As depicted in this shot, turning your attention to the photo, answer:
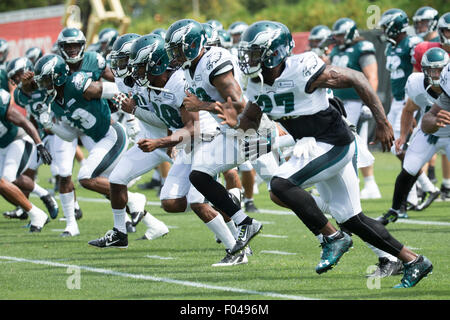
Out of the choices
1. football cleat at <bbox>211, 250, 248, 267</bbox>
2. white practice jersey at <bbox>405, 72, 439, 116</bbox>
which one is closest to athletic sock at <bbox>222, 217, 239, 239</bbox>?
football cleat at <bbox>211, 250, 248, 267</bbox>

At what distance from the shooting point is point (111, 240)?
7.21 meters

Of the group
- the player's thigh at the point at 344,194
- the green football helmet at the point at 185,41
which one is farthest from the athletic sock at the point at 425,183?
the player's thigh at the point at 344,194

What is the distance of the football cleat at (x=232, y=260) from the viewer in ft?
20.8

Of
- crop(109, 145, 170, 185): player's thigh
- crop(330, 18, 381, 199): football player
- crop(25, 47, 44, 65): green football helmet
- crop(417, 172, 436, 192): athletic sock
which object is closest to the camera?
crop(109, 145, 170, 185): player's thigh

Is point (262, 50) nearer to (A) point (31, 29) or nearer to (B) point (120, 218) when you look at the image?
(B) point (120, 218)

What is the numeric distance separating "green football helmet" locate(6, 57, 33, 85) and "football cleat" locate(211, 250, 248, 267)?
12.8 ft

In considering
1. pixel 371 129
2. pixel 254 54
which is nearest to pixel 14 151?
pixel 254 54

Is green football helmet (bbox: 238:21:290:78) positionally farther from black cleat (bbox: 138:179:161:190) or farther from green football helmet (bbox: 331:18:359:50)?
black cleat (bbox: 138:179:161:190)

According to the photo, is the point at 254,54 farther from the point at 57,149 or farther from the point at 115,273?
the point at 57,149

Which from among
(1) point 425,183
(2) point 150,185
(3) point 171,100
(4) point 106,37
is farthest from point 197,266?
(4) point 106,37

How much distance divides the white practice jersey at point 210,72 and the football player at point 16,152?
2393 mm

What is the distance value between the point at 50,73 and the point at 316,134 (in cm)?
316

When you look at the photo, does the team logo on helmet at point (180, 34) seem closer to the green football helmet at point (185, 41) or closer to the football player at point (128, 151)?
the green football helmet at point (185, 41)

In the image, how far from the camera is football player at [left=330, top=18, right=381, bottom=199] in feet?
33.2
